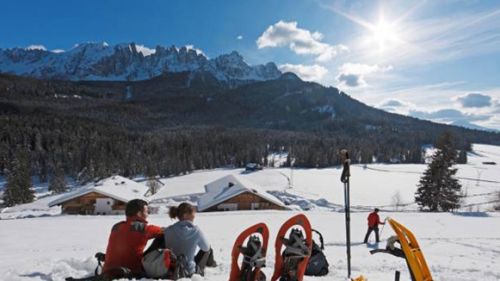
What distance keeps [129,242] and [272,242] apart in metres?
11.5

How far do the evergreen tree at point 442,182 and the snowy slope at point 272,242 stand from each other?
290 inches

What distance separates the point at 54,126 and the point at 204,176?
350 feet

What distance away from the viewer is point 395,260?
11.4 meters

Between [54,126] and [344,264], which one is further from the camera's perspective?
[54,126]

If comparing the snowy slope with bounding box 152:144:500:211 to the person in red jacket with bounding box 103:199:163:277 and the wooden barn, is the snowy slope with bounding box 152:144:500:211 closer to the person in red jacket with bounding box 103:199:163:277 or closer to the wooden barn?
the wooden barn

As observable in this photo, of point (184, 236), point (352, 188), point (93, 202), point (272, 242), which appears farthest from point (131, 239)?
point (352, 188)

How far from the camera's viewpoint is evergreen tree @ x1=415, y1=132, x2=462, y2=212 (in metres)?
35.6

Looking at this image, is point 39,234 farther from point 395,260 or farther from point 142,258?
point 395,260

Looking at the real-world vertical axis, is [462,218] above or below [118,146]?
below

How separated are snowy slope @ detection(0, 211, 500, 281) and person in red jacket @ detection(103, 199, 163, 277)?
4.30 feet

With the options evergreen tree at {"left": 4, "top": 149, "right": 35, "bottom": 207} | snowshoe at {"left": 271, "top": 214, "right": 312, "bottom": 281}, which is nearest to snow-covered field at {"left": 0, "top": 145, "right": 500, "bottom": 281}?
snowshoe at {"left": 271, "top": 214, "right": 312, "bottom": 281}

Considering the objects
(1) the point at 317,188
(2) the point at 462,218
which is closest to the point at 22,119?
(1) the point at 317,188

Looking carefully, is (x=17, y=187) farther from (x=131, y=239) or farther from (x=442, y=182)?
(x=131, y=239)

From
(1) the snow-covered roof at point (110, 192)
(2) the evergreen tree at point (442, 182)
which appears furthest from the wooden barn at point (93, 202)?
(2) the evergreen tree at point (442, 182)
